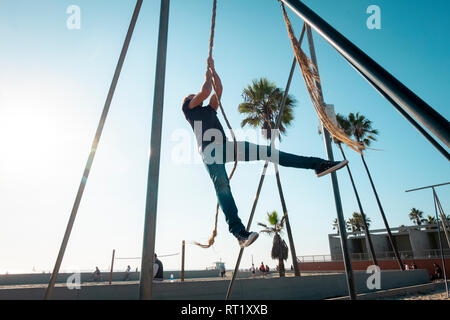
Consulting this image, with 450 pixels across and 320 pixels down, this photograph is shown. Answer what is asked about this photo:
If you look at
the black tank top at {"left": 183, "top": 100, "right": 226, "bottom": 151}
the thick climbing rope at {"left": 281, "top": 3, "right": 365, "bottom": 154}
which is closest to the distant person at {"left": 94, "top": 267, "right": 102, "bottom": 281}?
the black tank top at {"left": 183, "top": 100, "right": 226, "bottom": 151}

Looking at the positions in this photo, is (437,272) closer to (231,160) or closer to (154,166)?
(231,160)

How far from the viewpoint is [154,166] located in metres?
2.39

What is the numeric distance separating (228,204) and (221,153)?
53 cm

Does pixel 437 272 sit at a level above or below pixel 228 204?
below

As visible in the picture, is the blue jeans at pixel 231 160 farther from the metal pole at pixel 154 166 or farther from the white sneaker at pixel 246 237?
the metal pole at pixel 154 166

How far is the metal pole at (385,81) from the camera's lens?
81 centimetres

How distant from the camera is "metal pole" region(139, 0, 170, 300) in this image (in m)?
2.16

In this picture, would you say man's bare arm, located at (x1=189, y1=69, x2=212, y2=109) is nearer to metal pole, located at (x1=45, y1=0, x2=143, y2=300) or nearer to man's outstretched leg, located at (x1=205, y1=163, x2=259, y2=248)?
man's outstretched leg, located at (x1=205, y1=163, x2=259, y2=248)

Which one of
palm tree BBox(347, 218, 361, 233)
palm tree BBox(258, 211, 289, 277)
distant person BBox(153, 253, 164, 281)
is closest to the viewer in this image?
distant person BBox(153, 253, 164, 281)

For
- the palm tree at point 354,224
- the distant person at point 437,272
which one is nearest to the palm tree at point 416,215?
the palm tree at point 354,224

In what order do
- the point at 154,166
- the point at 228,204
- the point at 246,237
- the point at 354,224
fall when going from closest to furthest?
the point at 154,166, the point at 246,237, the point at 228,204, the point at 354,224

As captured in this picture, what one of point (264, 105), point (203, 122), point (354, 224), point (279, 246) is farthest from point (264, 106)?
point (354, 224)

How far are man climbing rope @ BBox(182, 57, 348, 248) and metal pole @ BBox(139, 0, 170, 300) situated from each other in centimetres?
49
